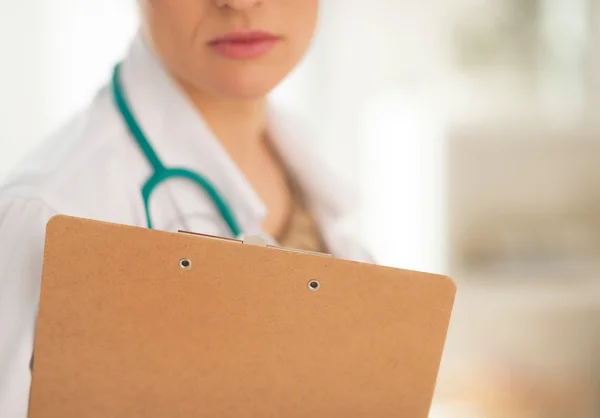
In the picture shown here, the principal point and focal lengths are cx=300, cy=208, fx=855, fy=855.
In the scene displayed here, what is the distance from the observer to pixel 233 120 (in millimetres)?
649

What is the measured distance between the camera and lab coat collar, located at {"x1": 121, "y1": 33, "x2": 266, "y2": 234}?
592 millimetres

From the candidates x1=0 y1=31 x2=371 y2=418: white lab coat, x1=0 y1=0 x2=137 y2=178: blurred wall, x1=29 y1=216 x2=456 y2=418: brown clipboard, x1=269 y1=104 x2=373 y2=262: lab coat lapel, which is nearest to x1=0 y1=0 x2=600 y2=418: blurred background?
x1=0 y1=0 x2=137 y2=178: blurred wall

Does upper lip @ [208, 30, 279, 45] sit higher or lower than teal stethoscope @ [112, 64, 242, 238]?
higher

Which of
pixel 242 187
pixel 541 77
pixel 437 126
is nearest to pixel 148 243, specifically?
pixel 242 187

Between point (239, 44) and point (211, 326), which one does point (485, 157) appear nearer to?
point (239, 44)

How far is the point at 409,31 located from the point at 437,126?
0.64ft

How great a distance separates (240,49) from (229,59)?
10 millimetres

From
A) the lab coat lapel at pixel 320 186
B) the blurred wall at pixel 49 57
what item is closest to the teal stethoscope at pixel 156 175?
the lab coat lapel at pixel 320 186

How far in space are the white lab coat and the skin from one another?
22 mm

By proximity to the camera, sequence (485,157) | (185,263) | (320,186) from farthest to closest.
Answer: (485,157) < (320,186) < (185,263)

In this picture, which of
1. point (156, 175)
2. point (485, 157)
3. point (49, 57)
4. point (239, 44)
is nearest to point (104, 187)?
point (156, 175)

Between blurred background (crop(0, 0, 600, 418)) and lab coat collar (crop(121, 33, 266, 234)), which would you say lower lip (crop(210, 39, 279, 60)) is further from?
blurred background (crop(0, 0, 600, 418))

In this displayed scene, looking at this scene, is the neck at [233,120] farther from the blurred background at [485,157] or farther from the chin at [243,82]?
the blurred background at [485,157]

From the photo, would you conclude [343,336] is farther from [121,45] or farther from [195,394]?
[121,45]
